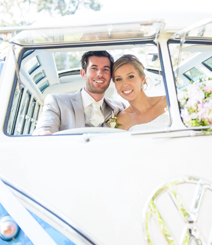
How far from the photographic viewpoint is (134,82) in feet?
11.0

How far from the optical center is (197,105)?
2215 mm

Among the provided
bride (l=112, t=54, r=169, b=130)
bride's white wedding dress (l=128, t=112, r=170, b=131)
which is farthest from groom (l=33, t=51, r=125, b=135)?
bride's white wedding dress (l=128, t=112, r=170, b=131)

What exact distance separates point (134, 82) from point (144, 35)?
106cm

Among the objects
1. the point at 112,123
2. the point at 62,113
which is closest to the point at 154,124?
the point at 112,123

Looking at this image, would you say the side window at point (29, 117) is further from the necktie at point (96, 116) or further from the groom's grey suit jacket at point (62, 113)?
the necktie at point (96, 116)

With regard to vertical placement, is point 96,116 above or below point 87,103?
below

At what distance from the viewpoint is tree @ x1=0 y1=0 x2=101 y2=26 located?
71.2 ft

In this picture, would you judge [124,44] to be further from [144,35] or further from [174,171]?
[174,171]

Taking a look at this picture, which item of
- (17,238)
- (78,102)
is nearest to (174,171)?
(17,238)

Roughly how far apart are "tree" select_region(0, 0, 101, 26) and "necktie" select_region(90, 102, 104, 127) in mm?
19595

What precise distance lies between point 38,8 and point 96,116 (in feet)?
72.6

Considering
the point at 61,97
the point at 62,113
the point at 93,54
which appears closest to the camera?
the point at 62,113

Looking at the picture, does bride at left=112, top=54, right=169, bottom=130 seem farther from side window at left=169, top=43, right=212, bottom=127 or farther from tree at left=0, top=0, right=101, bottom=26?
tree at left=0, top=0, right=101, bottom=26

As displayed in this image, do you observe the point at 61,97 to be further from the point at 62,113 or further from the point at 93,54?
the point at 93,54
